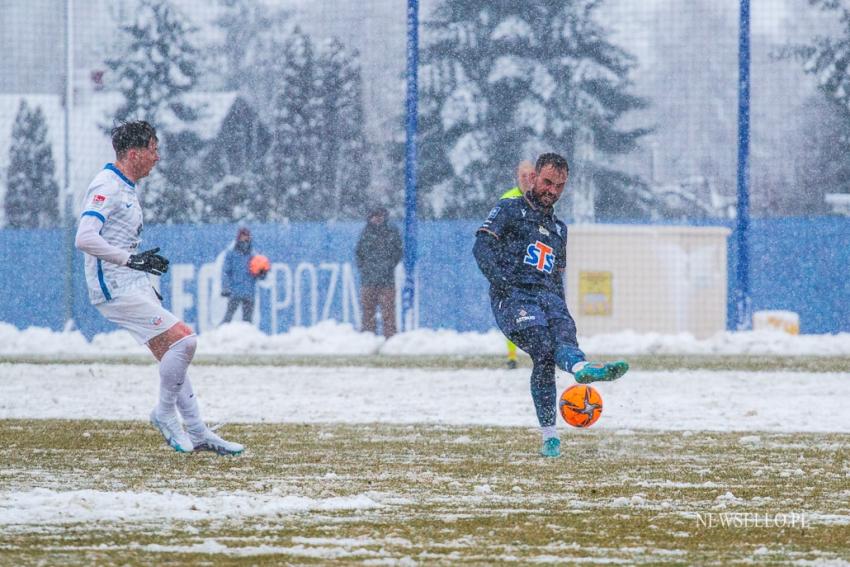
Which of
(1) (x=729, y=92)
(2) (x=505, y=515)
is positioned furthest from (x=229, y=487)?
(1) (x=729, y=92)

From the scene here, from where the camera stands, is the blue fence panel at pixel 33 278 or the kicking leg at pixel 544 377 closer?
the kicking leg at pixel 544 377

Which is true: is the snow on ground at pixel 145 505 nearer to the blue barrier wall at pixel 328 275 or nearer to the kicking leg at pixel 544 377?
the kicking leg at pixel 544 377

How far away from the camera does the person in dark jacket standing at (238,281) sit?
21453 millimetres

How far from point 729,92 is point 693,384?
1271cm

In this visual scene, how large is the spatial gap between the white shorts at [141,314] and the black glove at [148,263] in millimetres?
300

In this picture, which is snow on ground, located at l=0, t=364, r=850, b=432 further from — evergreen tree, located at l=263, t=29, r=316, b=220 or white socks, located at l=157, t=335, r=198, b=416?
evergreen tree, located at l=263, t=29, r=316, b=220

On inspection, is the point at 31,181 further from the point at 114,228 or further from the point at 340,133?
the point at 114,228

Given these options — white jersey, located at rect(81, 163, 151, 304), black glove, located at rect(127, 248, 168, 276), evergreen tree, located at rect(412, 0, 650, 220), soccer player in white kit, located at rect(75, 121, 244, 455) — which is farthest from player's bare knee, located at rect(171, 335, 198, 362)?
evergreen tree, located at rect(412, 0, 650, 220)

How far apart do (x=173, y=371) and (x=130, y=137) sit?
130cm

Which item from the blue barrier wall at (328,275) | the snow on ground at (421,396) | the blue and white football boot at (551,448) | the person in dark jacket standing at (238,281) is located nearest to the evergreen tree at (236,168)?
the blue barrier wall at (328,275)

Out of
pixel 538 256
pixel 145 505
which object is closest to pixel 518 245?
pixel 538 256

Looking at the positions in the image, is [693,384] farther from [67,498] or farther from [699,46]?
[699,46]

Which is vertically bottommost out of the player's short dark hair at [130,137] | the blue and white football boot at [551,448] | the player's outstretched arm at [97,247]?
the blue and white football boot at [551,448]

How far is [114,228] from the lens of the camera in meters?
8.33
